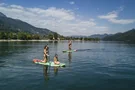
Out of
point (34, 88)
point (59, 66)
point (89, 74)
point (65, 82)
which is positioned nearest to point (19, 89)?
point (34, 88)

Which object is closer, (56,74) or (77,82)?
(77,82)

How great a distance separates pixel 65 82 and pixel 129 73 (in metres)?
12.7

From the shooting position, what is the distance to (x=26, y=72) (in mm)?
31828

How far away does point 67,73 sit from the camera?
1236 inches

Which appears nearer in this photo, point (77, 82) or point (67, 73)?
point (77, 82)

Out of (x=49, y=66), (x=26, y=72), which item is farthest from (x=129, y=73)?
(x=26, y=72)

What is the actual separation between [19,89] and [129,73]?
63.0 feet

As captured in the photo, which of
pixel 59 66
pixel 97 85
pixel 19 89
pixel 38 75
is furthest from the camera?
pixel 59 66

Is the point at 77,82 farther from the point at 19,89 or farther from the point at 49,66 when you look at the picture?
the point at 49,66

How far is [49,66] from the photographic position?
3778 cm

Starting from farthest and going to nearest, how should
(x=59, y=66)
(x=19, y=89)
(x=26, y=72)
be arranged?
1. (x=59, y=66)
2. (x=26, y=72)
3. (x=19, y=89)

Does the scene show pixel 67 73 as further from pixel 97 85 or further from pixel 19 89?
pixel 19 89

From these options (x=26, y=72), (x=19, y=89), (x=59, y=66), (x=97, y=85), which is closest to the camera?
(x=19, y=89)

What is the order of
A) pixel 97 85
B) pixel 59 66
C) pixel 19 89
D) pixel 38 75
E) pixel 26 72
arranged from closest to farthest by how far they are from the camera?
pixel 19 89
pixel 97 85
pixel 38 75
pixel 26 72
pixel 59 66
